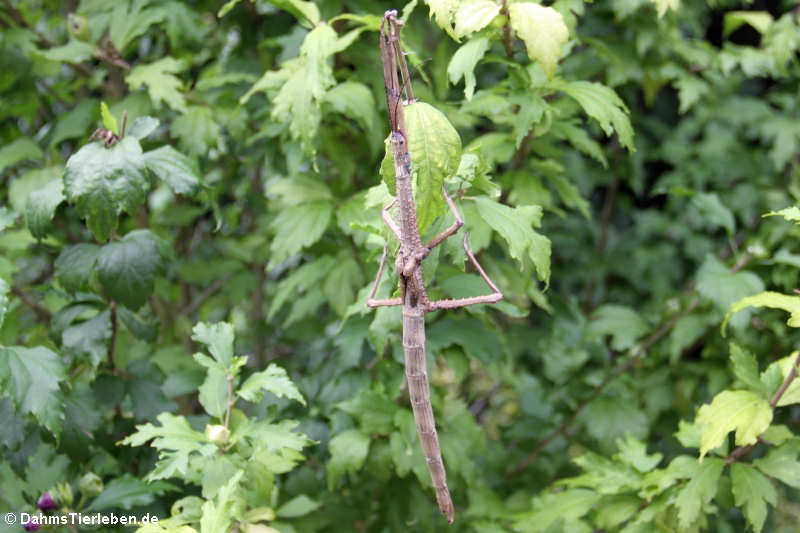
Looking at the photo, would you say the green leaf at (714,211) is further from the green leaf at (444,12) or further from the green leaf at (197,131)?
the green leaf at (197,131)

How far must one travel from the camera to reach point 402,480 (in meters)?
2.67

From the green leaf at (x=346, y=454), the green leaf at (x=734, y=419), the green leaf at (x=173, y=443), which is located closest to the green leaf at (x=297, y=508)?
the green leaf at (x=346, y=454)

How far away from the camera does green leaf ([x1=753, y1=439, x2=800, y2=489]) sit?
6.50ft

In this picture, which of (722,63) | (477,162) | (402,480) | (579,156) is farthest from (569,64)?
(402,480)

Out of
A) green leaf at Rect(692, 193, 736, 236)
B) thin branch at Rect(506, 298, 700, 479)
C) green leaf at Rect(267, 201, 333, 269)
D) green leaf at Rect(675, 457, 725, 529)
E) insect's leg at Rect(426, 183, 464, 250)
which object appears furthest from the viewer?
thin branch at Rect(506, 298, 700, 479)

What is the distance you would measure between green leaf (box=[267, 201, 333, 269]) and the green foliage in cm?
1

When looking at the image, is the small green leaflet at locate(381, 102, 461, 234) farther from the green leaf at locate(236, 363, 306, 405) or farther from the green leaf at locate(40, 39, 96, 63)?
the green leaf at locate(40, 39, 96, 63)

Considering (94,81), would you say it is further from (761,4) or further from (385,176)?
(761,4)

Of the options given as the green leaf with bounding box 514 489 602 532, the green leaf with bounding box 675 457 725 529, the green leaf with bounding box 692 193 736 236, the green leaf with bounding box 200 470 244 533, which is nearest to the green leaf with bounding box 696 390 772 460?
the green leaf with bounding box 675 457 725 529

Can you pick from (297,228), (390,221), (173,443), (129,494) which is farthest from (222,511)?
(297,228)

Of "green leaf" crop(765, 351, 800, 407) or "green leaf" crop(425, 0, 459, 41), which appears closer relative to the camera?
"green leaf" crop(425, 0, 459, 41)

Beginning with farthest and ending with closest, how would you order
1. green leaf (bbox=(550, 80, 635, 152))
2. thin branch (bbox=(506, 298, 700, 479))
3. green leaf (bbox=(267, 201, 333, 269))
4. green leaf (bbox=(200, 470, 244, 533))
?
thin branch (bbox=(506, 298, 700, 479)) → green leaf (bbox=(267, 201, 333, 269)) → green leaf (bbox=(550, 80, 635, 152)) → green leaf (bbox=(200, 470, 244, 533))

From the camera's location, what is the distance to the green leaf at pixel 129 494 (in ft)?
6.91

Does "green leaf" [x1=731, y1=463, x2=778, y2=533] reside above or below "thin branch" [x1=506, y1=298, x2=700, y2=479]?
above
